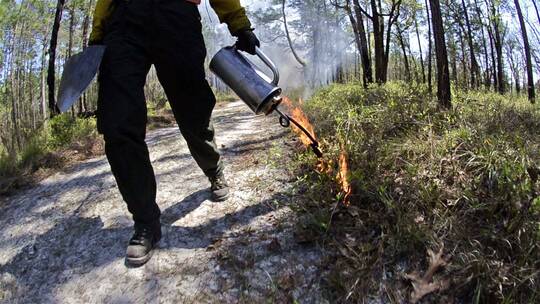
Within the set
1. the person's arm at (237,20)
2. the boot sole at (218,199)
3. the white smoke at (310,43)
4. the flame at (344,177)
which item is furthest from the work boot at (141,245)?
the white smoke at (310,43)

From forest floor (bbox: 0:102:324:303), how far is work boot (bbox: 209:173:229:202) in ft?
0.16

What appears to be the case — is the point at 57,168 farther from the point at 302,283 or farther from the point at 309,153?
the point at 302,283

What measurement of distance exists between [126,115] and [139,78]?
23cm

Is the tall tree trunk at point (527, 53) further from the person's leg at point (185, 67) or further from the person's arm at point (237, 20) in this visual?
the person's leg at point (185, 67)

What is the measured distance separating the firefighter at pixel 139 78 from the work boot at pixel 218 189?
56cm

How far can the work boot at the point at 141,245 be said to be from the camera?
1.90m

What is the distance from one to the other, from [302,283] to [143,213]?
87 cm

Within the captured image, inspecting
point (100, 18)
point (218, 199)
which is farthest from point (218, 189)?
point (100, 18)

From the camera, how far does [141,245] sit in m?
1.94

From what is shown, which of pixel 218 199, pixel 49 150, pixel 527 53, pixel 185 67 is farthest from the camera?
pixel 527 53

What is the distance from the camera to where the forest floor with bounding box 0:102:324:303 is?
1748 mm

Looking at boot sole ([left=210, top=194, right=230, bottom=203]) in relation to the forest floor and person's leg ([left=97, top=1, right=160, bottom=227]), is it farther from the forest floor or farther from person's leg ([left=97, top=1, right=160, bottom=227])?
person's leg ([left=97, top=1, right=160, bottom=227])

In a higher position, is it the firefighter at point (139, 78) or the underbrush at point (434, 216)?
the firefighter at point (139, 78)

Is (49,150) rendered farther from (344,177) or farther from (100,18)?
(344,177)
